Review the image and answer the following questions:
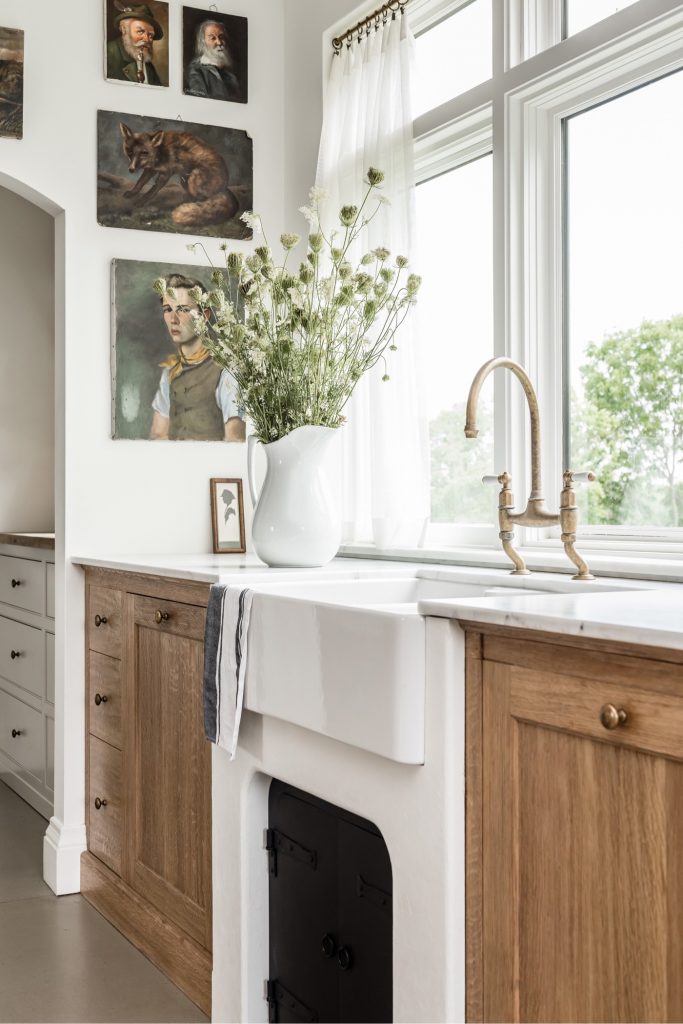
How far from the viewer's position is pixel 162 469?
10.6 ft

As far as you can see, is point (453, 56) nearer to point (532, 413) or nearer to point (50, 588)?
point (532, 413)

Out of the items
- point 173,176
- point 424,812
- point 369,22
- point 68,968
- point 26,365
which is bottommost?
point 68,968

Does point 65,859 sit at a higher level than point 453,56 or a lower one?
lower

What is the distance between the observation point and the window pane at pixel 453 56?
2.70 m

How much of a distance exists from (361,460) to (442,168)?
0.84 m

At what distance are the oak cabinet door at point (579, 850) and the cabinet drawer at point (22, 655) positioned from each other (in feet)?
8.75

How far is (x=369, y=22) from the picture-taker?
3.01 m

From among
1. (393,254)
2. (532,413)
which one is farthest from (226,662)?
(393,254)

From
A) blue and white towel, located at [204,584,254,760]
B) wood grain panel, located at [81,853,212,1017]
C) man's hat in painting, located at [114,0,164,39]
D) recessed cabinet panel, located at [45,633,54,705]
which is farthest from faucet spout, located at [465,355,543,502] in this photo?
recessed cabinet panel, located at [45,633,54,705]

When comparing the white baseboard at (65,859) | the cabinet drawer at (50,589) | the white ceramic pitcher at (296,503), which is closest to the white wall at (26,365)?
the cabinet drawer at (50,589)

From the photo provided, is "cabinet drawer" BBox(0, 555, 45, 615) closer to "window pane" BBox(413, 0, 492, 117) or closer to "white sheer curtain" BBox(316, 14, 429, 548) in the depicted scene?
"white sheer curtain" BBox(316, 14, 429, 548)

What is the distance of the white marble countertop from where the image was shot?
3.49 ft

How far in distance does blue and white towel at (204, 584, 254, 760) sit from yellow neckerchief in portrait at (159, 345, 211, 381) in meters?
1.39

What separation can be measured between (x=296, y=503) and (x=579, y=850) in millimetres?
1423
